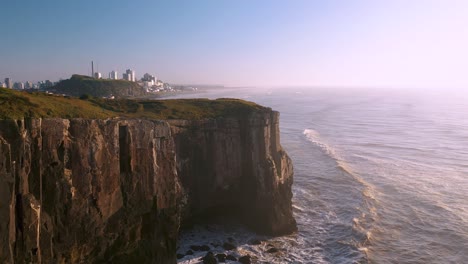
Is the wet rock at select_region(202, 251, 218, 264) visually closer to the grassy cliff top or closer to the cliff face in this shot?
the cliff face

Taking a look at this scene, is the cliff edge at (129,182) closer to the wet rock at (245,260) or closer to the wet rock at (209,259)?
the wet rock at (209,259)

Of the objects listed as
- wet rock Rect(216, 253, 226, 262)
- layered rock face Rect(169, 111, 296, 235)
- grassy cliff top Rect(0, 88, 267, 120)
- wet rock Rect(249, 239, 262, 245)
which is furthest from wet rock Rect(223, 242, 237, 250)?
grassy cliff top Rect(0, 88, 267, 120)

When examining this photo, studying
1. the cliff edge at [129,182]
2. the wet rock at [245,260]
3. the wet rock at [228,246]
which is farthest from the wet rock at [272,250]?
the wet rock at [228,246]

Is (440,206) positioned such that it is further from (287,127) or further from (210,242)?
(287,127)

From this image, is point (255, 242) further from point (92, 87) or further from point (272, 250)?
point (92, 87)

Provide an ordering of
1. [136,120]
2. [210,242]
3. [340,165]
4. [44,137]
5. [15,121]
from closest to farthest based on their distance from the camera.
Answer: [15,121] < [44,137] < [136,120] < [210,242] < [340,165]

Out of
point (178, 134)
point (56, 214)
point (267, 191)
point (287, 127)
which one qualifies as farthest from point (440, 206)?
point (287, 127)
